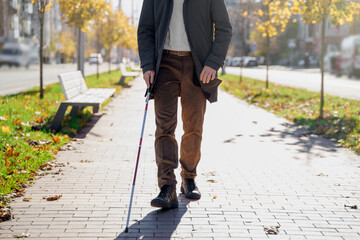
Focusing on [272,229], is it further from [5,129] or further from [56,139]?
[5,129]

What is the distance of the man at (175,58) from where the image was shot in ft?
14.0

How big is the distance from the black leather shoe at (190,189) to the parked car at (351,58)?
1171 inches

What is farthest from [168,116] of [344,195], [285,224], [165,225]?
[344,195]

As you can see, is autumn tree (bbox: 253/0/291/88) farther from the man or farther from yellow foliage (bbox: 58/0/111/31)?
the man

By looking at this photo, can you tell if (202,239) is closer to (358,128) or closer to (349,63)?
(358,128)

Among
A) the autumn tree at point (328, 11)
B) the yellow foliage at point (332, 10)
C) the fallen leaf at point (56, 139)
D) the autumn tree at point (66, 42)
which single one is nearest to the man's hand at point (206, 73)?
the fallen leaf at point (56, 139)

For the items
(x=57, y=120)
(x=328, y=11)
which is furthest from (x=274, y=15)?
(x=57, y=120)

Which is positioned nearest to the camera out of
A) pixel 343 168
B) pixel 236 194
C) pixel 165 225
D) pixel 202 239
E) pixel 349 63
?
pixel 202 239

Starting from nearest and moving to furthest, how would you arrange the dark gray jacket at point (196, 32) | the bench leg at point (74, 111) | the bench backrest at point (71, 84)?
1. the dark gray jacket at point (196, 32)
2. the bench backrest at point (71, 84)
3. the bench leg at point (74, 111)

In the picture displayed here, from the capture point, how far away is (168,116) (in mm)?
4305

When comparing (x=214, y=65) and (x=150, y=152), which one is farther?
(x=150, y=152)

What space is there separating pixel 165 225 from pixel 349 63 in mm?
31602

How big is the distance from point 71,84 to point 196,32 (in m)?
6.11

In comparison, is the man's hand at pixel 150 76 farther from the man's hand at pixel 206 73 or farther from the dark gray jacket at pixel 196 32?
the man's hand at pixel 206 73
